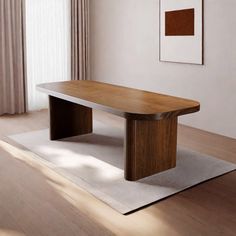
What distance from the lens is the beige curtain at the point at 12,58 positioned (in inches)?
197

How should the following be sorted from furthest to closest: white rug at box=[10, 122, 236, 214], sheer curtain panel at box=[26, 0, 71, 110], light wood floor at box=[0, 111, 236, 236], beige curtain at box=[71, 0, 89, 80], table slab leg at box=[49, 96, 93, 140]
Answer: beige curtain at box=[71, 0, 89, 80] → sheer curtain panel at box=[26, 0, 71, 110] → table slab leg at box=[49, 96, 93, 140] → white rug at box=[10, 122, 236, 214] → light wood floor at box=[0, 111, 236, 236]

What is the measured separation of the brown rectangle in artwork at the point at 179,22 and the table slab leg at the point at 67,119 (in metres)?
1.37

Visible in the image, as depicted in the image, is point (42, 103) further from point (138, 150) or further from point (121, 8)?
point (138, 150)

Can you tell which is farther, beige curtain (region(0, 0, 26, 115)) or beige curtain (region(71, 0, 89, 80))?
beige curtain (region(71, 0, 89, 80))

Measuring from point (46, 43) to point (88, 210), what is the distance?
3443 mm

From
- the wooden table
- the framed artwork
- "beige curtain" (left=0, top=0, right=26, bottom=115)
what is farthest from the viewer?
Answer: "beige curtain" (left=0, top=0, right=26, bottom=115)

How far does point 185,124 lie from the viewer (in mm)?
4684

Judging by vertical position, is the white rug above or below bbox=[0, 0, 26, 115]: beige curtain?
below

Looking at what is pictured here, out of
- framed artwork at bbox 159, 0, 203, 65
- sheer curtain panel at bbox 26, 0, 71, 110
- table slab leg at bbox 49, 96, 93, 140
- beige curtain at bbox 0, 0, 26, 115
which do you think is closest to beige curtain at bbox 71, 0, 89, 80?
sheer curtain panel at bbox 26, 0, 71, 110

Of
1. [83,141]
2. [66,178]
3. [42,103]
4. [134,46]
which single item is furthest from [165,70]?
[66,178]

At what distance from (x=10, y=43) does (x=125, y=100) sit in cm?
248

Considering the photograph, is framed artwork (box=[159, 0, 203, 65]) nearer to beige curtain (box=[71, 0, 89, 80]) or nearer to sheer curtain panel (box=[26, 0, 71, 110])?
beige curtain (box=[71, 0, 89, 80])

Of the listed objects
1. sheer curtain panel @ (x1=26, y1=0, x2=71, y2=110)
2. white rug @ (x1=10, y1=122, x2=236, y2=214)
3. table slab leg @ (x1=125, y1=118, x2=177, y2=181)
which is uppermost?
sheer curtain panel @ (x1=26, y1=0, x2=71, y2=110)

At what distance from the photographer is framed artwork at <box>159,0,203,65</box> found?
4.28 meters
